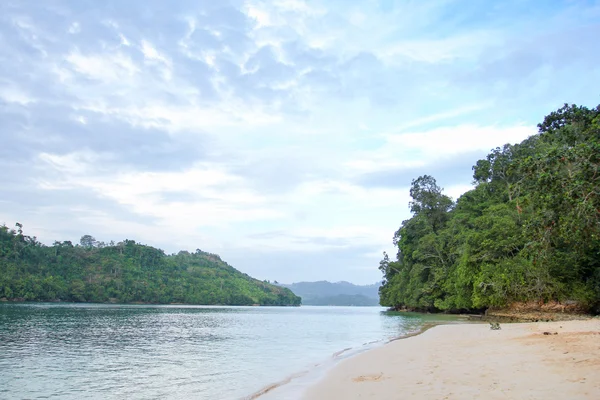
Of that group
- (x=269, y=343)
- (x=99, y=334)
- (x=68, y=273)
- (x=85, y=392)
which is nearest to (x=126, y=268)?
(x=68, y=273)

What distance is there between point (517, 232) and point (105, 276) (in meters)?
133

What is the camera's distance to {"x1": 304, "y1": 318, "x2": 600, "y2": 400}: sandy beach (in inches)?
325

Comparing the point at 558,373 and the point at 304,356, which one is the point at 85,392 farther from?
the point at 558,373

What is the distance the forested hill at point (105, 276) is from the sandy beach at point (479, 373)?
121614 millimetres

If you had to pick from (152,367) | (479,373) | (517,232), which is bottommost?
(152,367)

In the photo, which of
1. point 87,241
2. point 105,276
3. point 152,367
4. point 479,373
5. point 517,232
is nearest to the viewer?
point 479,373

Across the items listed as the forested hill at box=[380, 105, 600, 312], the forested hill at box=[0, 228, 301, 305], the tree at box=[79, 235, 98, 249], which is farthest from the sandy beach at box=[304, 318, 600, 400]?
the tree at box=[79, 235, 98, 249]

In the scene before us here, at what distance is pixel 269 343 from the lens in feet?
87.9

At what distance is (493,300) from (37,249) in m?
137

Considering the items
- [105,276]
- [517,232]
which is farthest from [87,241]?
[517,232]

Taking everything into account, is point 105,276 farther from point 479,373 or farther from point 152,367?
point 479,373

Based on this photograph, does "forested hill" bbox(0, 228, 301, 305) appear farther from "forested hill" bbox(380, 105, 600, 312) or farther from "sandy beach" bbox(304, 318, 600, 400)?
"sandy beach" bbox(304, 318, 600, 400)

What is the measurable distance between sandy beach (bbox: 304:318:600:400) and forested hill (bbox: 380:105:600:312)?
17.2 ft

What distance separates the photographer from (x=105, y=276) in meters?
141
